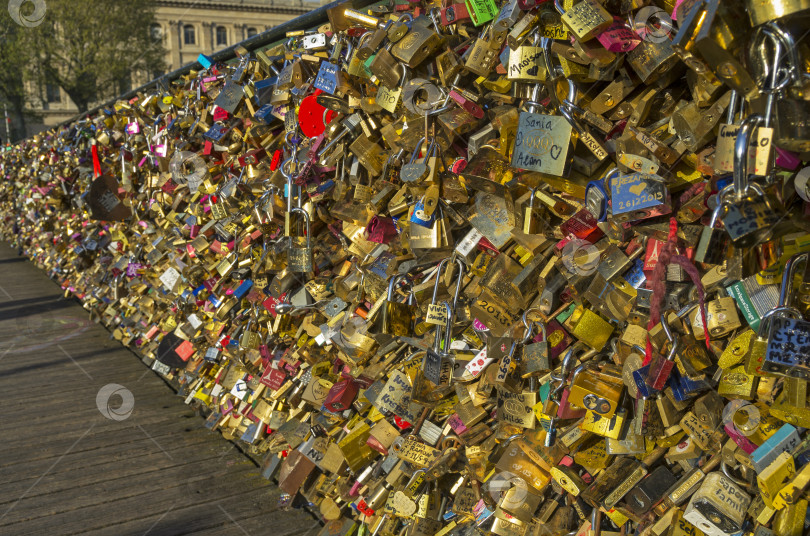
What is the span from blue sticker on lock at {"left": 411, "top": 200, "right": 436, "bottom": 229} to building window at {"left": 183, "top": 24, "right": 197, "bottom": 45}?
49758mm

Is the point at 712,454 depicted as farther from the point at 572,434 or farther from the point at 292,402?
the point at 292,402

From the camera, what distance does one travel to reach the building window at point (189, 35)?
4600 cm

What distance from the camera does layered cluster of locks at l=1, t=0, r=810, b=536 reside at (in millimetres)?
1016

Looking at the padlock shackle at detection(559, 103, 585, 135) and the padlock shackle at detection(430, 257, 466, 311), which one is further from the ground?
the padlock shackle at detection(559, 103, 585, 135)

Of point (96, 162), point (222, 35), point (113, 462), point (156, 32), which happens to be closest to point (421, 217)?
point (113, 462)

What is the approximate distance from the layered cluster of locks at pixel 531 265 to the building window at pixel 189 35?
48.4 meters

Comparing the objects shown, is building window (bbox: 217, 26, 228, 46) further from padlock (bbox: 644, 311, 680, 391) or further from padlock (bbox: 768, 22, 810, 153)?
padlock (bbox: 768, 22, 810, 153)

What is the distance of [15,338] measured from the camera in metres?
5.11

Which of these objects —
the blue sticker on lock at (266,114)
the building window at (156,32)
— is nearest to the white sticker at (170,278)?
the blue sticker on lock at (266,114)

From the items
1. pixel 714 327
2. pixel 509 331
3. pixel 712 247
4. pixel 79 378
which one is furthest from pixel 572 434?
pixel 79 378

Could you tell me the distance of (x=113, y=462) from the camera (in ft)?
9.52

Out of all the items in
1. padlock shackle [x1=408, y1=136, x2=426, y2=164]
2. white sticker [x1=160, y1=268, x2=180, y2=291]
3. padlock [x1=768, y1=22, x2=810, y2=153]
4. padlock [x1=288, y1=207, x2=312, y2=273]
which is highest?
padlock [x1=768, y1=22, x2=810, y2=153]

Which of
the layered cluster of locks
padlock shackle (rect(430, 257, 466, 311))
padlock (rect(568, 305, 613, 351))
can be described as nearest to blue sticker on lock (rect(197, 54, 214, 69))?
the layered cluster of locks

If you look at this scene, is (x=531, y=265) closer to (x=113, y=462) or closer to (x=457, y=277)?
(x=457, y=277)
